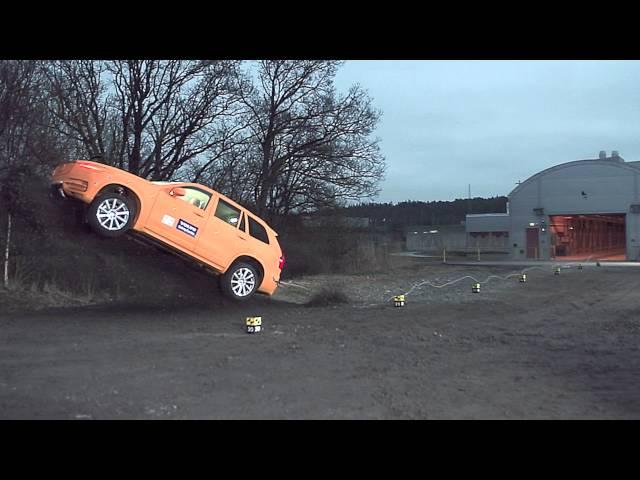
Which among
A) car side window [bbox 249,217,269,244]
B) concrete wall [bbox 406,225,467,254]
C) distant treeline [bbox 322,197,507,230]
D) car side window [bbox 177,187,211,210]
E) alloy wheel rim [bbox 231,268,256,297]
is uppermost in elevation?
distant treeline [bbox 322,197,507,230]

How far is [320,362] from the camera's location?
27.1 ft

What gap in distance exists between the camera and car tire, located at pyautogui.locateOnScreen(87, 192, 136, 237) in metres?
10.7

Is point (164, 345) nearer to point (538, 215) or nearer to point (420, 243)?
point (538, 215)

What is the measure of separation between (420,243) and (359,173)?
4533cm

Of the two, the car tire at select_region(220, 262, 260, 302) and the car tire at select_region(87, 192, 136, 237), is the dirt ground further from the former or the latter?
the car tire at select_region(87, 192, 136, 237)

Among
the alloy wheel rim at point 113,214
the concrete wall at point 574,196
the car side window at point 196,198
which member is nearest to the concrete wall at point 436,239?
the concrete wall at point 574,196

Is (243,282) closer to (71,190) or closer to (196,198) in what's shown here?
(196,198)

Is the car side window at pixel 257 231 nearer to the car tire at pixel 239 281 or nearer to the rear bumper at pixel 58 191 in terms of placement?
the car tire at pixel 239 281

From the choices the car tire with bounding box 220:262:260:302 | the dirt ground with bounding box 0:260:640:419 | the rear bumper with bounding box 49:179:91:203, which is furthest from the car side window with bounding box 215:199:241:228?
the rear bumper with bounding box 49:179:91:203

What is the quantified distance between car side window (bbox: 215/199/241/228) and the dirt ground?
1.89 meters

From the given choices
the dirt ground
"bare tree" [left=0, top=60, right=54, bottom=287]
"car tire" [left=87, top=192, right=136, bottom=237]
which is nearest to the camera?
the dirt ground

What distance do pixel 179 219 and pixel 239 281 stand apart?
6.06 ft

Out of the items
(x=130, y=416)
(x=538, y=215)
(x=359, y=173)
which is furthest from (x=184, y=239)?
(x=538, y=215)
